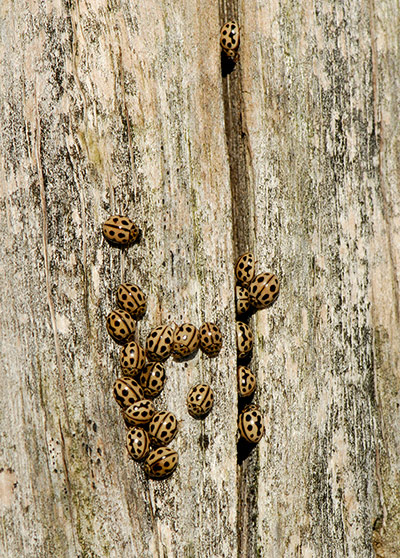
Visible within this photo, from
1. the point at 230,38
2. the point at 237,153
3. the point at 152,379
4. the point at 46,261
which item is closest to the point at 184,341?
the point at 152,379

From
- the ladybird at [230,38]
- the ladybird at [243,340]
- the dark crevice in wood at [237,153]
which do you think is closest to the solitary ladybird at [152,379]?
the ladybird at [243,340]

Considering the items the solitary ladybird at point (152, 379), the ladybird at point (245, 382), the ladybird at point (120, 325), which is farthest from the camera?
the ladybird at point (245, 382)

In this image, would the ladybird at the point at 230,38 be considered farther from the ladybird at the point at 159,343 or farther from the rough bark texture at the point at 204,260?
the ladybird at the point at 159,343

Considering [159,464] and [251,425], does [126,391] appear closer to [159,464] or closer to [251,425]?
[159,464]

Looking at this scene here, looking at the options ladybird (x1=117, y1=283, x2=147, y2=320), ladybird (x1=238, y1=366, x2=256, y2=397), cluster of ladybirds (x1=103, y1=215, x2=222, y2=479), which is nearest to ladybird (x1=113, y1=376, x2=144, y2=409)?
cluster of ladybirds (x1=103, y1=215, x2=222, y2=479)

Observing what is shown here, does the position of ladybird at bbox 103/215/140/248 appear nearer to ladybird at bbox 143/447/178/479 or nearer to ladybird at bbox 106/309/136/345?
ladybird at bbox 106/309/136/345

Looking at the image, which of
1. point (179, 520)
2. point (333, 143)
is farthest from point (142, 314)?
point (333, 143)

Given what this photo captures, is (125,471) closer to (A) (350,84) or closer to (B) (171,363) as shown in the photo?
(B) (171,363)
